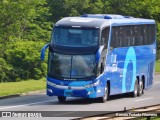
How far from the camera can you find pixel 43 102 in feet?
95.2

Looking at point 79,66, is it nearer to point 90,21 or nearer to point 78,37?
point 78,37

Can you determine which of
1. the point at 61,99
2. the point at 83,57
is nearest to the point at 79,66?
the point at 83,57

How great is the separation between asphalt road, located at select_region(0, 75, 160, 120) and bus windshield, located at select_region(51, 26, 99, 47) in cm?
265

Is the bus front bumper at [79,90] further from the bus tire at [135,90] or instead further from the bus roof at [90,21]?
the bus tire at [135,90]

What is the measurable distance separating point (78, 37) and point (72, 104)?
3.00 meters

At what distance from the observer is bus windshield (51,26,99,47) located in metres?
27.2

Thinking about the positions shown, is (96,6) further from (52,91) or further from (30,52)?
(52,91)

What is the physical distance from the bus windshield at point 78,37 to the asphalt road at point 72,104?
2645mm

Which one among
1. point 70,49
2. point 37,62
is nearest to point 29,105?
point 70,49

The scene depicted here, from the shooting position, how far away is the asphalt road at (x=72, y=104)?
24045mm

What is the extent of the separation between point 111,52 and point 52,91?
130 inches

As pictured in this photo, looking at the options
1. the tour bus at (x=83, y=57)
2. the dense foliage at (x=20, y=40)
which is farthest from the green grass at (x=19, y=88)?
the dense foliage at (x=20, y=40)

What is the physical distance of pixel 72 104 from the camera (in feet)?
91.7

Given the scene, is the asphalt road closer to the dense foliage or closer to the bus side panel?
the bus side panel
